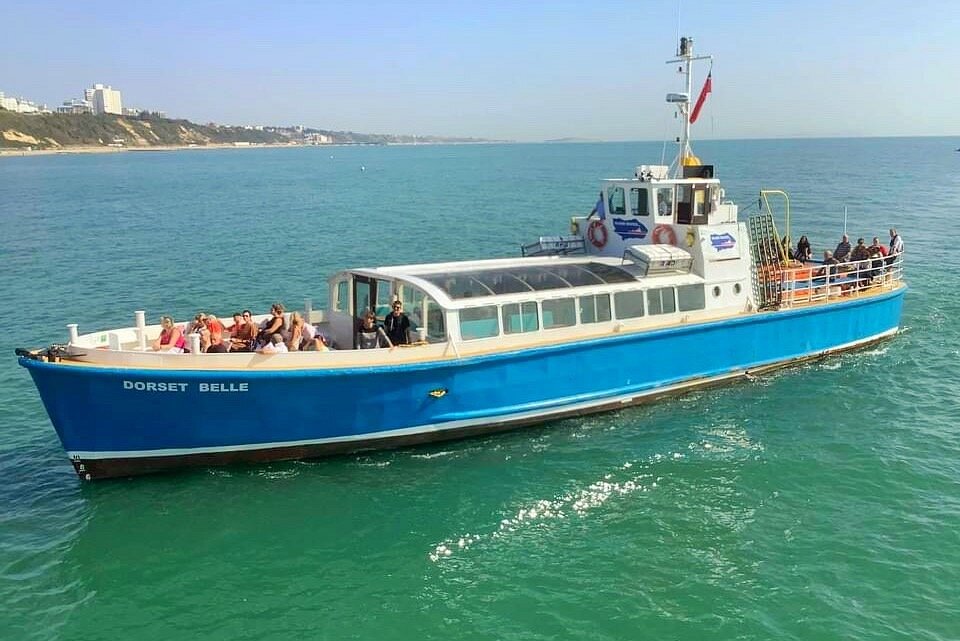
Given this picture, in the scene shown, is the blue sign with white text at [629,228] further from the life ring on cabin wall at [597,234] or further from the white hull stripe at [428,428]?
the white hull stripe at [428,428]

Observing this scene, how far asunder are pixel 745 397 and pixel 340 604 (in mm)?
11861

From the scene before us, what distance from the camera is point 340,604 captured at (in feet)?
35.8

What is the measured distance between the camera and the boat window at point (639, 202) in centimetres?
1959

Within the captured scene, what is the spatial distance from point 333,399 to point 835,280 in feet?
53.1

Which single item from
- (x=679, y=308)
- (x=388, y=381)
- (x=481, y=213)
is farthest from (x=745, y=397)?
(x=481, y=213)

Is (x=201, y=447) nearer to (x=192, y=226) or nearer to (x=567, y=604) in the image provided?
(x=567, y=604)

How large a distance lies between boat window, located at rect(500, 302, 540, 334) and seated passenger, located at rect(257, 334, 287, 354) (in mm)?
4482

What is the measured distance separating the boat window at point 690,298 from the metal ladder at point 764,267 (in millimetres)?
1926

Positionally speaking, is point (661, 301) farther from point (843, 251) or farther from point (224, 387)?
point (224, 387)

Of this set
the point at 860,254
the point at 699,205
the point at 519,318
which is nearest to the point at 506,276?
the point at 519,318

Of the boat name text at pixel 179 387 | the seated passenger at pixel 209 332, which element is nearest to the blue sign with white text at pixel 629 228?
the seated passenger at pixel 209 332

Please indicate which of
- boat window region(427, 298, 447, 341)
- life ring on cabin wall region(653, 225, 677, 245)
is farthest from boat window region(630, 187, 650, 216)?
boat window region(427, 298, 447, 341)

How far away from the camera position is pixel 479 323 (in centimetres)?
1572

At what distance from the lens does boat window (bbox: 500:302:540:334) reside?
630 inches
